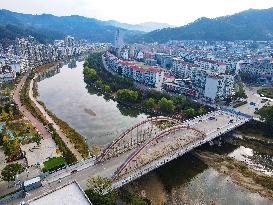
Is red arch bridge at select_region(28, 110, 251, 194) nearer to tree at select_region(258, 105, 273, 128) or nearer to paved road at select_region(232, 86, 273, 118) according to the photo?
tree at select_region(258, 105, 273, 128)

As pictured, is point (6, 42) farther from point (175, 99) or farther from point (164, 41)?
point (175, 99)

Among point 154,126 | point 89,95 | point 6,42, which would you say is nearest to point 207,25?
point 6,42

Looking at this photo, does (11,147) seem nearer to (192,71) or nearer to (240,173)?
(240,173)

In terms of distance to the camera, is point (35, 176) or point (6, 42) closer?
point (35, 176)

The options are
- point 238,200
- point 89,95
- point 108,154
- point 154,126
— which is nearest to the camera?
point 238,200

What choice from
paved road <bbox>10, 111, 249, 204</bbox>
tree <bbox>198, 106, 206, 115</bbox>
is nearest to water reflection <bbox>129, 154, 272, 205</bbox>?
paved road <bbox>10, 111, 249, 204</bbox>

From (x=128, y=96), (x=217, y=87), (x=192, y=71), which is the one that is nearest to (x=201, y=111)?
(x=217, y=87)

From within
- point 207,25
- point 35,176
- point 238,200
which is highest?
point 207,25

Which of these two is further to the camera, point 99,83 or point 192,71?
point 99,83
